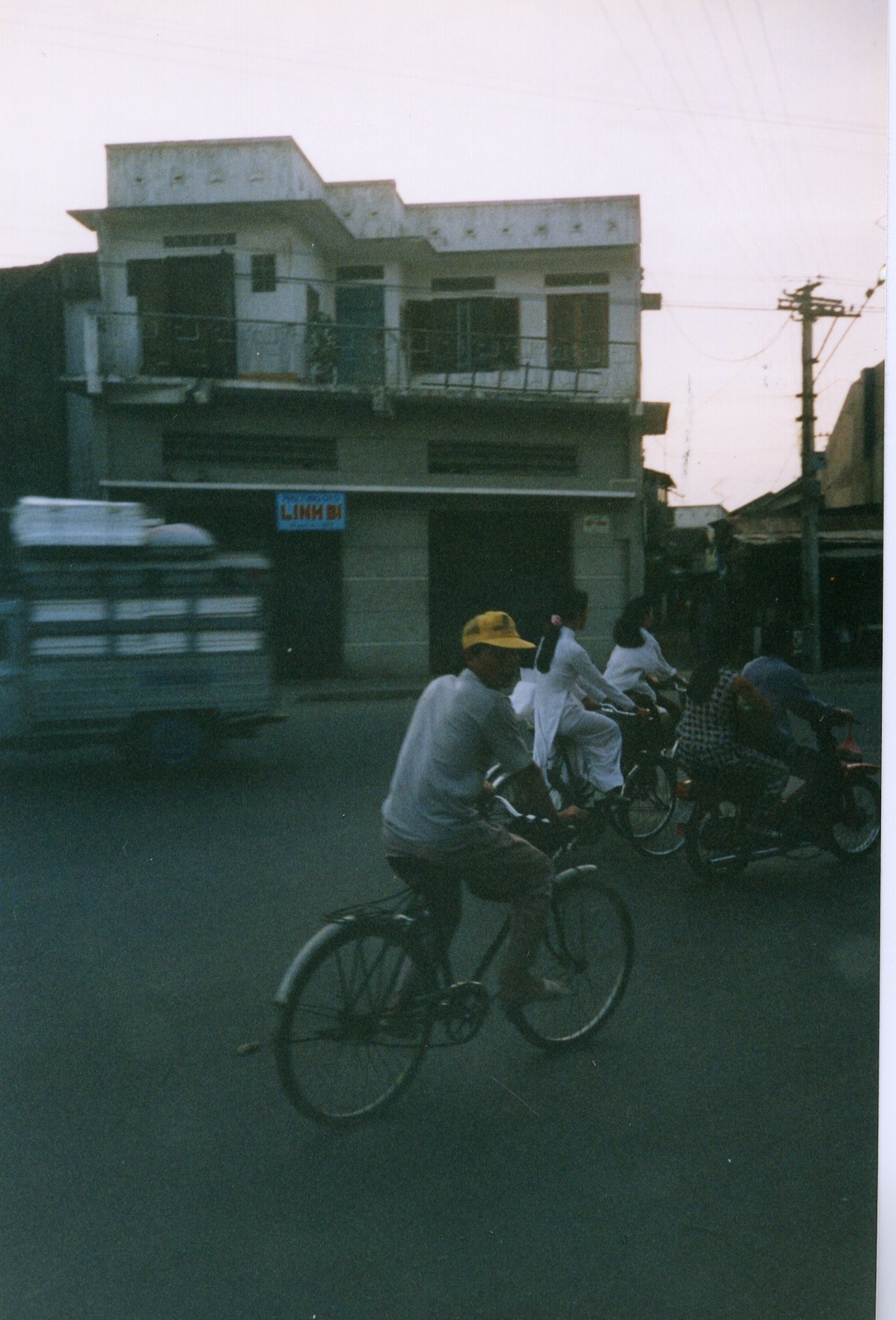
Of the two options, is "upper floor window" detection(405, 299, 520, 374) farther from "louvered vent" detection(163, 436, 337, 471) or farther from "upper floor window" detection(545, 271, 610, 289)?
"louvered vent" detection(163, 436, 337, 471)

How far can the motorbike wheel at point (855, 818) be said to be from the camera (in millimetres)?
4105

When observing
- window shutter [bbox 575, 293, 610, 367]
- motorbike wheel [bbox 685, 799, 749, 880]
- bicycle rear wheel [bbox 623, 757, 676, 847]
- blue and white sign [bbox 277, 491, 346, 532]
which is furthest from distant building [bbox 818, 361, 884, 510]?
bicycle rear wheel [bbox 623, 757, 676, 847]

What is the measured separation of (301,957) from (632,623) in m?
1.40

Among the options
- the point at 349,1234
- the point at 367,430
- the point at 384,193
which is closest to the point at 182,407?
the point at 367,430

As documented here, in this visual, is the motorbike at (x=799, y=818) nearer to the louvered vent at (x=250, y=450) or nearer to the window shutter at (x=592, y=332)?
the window shutter at (x=592, y=332)

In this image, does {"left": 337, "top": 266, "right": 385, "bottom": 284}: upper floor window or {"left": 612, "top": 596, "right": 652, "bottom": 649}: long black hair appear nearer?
{"left": 337, "top": 266, "right": 385, "bottom": 284}: upper floor window

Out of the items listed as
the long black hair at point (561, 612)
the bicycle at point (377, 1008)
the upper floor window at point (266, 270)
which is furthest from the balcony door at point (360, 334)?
the bicycle at point (377, 1008)

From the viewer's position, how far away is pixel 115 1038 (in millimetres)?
3072

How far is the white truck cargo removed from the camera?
3045mm

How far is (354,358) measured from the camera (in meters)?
2.86

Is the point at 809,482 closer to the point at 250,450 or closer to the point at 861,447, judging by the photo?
the point at 861,447

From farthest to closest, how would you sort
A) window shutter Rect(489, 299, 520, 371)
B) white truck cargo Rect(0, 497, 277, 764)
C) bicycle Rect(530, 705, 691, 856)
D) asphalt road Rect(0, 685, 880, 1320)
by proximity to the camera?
bicycle Rect(530, 705, 691, 856)
white truck cargo Rect(0, 497, 277, 764)
window shutter Rect(489, 299, 520, 371)
asphalt road Rect(0, 685, 880, 1320)

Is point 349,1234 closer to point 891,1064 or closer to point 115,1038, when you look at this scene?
point 115,1038

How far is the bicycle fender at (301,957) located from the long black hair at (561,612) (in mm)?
948
